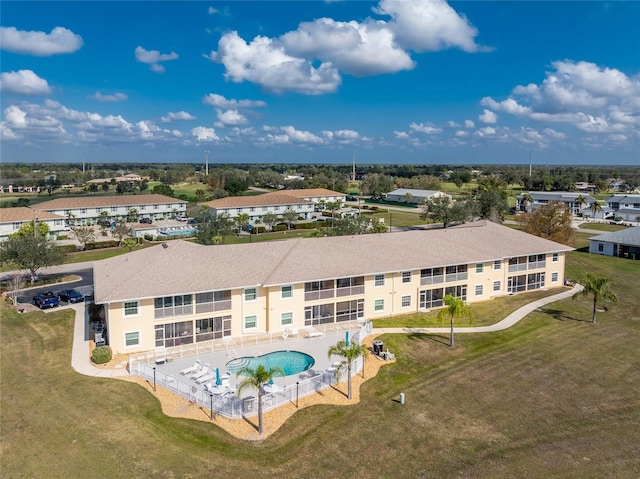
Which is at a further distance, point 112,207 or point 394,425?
point 112,207

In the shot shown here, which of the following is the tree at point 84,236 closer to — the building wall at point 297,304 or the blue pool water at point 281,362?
the building wall at point 297,304

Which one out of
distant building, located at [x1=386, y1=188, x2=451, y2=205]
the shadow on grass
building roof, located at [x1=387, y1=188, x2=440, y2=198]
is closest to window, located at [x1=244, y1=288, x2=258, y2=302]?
the shadow on grass

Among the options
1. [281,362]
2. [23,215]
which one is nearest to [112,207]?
[23,215]

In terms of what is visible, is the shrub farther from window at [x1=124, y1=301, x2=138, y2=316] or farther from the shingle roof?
the shingle roof

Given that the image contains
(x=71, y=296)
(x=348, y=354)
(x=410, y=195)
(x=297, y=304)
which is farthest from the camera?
(x=410, y=195)

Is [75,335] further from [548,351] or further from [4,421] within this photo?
[548,351]

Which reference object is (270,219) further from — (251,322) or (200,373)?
(200,373)

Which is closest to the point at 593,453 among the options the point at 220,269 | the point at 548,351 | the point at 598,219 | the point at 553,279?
the point at 548,351

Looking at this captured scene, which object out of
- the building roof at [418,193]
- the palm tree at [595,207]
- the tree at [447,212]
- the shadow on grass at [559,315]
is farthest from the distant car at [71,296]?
the palm tree at [595,207]
